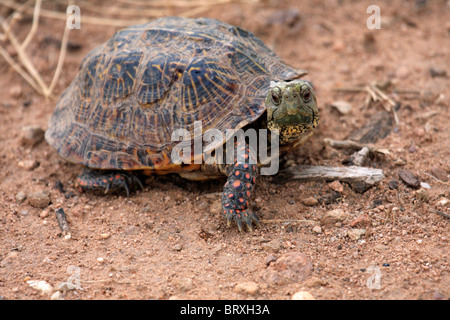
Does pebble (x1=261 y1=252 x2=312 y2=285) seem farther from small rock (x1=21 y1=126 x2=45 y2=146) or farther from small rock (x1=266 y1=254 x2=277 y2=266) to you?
small rock (x1=21 y1=126 x2=45 y2=146)

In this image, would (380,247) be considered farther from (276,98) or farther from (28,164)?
(28,164)

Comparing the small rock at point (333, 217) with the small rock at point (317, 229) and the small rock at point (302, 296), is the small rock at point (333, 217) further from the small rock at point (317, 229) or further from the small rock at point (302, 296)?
the small rock at point (302, 296)

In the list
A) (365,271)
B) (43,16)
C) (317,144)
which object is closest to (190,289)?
(365,271)

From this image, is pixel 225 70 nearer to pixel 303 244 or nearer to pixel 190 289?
pixel 303 244

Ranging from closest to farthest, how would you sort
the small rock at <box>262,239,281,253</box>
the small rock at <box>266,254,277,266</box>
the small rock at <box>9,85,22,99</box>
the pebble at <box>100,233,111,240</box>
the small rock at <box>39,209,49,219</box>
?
the small rock at <box>266,254,277,266</box>, the small rock at <box>262,239,281,253</box>, the pebble at <box>100,233,111,240</box>, the small rock at <box>39,209,49,219</box>, the small rock at <box>9,85,22,99</box>

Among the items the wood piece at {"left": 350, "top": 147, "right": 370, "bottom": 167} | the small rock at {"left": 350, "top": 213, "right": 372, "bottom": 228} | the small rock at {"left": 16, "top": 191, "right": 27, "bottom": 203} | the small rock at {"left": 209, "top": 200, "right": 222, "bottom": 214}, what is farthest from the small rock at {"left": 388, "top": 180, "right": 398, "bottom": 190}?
the small rock at {"left": 16, "top": 191, "right": 27, "bottom": 203}

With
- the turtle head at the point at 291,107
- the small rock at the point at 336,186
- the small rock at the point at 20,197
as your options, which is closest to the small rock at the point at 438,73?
the small rock at the point at 336,186
